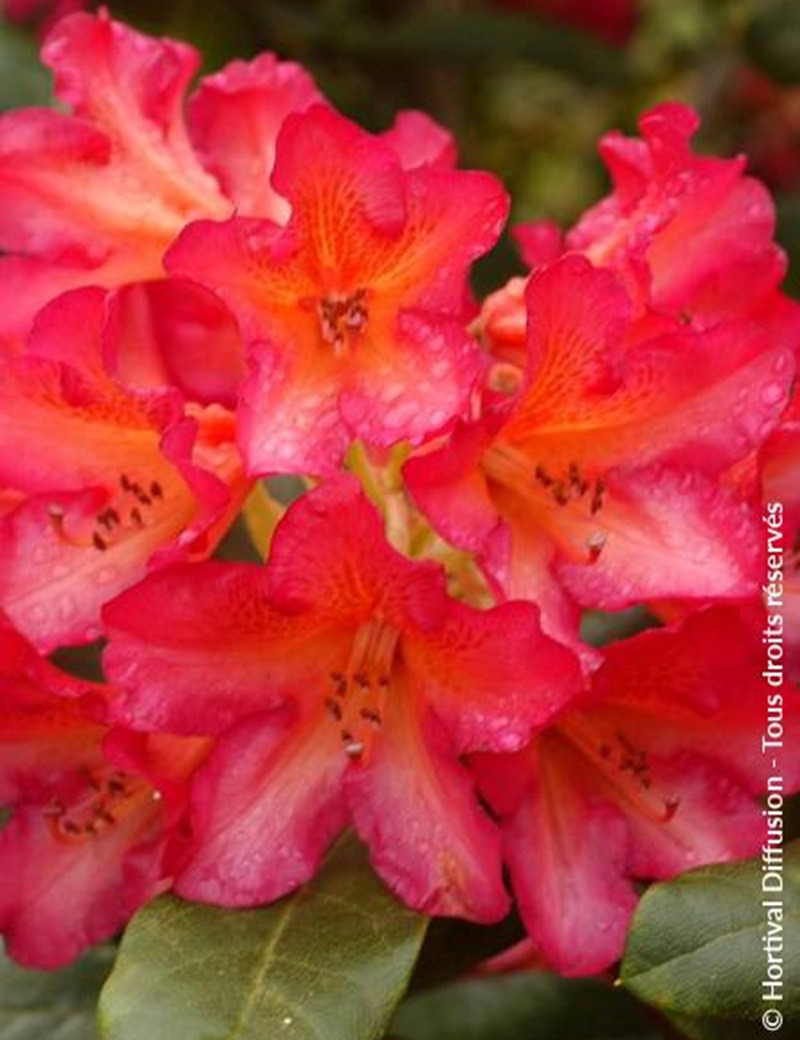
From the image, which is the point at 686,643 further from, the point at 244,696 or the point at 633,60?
the point at 633,60

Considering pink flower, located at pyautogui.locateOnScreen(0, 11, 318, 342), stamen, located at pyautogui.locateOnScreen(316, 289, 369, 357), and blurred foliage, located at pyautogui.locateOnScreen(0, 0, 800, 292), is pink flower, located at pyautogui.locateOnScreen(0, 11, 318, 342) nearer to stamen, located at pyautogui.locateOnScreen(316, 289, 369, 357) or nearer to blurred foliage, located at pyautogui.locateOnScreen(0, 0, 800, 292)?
stamen, located at pyautogui.locateOnScreen(316, 289, 369, 357)

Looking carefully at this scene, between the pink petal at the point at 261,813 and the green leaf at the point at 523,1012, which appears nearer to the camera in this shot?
the pink petal at the point at 261,813

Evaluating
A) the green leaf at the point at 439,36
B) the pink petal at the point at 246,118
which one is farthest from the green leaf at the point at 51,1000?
the green leaf at the point at 439,36

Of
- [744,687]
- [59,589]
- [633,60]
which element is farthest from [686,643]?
[633,60]

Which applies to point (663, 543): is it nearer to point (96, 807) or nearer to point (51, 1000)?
point (96, 807)

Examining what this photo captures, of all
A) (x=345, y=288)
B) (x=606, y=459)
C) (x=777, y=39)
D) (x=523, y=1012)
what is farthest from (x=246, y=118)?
(x=777, y=39)

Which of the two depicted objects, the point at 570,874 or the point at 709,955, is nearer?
the point at 709,955

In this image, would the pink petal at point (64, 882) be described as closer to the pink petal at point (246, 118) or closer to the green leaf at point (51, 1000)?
the green leaf at point (51, 1000)
